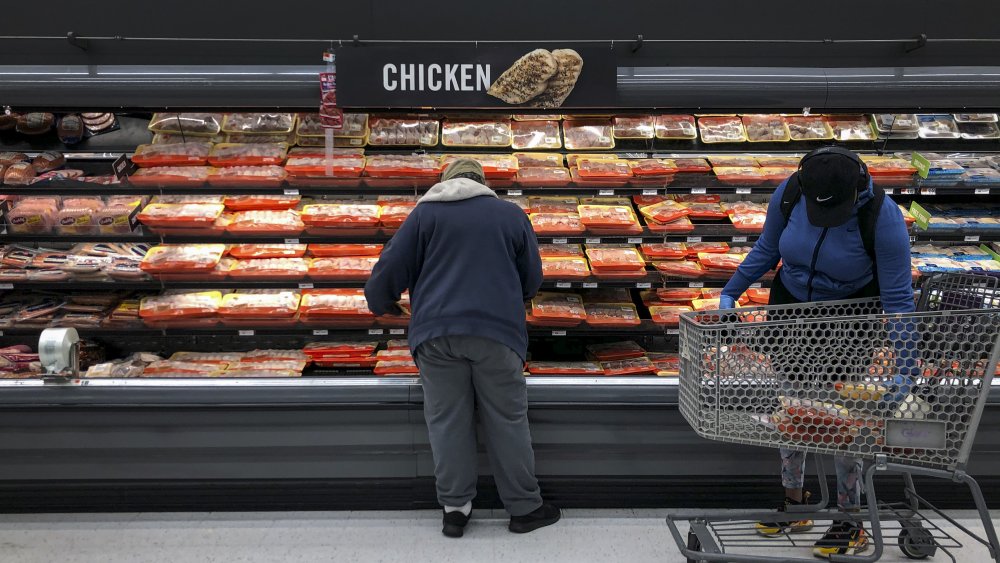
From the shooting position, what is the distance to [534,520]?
2.96m

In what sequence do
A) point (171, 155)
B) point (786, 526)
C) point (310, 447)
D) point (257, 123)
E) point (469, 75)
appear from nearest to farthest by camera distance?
point (786, 526), point (310, 447), point (469, 75), point (171, 155), point (257, 123)

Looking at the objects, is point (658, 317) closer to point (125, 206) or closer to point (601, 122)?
point (601, 122)

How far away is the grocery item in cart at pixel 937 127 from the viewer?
3918 millimetres

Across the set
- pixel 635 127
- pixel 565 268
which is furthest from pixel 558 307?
pixel 635 127

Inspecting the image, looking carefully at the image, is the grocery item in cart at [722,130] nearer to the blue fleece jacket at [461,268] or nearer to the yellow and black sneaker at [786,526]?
the blue fleece jacket at [461,268]

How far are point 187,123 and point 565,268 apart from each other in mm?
2140

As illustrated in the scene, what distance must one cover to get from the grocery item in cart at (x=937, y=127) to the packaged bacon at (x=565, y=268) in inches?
76.5

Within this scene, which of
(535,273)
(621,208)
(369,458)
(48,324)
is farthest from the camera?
(621,208)

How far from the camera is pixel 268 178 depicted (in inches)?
147

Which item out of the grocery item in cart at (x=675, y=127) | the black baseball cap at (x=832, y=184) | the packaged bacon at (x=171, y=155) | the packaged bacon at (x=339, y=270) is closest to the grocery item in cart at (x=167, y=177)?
the packaged bacon at (x=171, y=155)

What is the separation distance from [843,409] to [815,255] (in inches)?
23.1

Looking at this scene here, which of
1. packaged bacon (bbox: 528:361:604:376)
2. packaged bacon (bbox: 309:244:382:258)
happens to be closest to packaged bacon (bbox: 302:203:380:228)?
packaged bacon (bbox: 309:244:382:258)

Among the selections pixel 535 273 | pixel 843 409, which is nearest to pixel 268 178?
pixel 535 273

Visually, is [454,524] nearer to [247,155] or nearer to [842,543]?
[842,543]
